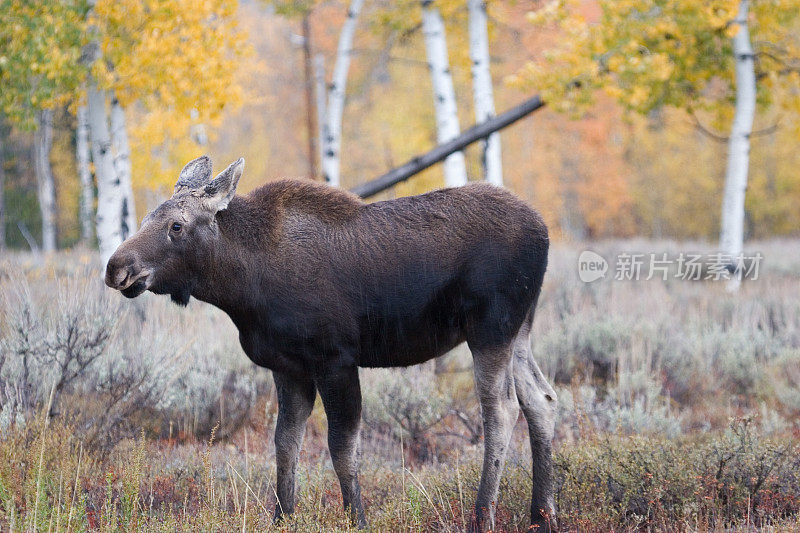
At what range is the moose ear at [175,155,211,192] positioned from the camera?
448 cm

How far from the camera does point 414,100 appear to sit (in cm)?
2950

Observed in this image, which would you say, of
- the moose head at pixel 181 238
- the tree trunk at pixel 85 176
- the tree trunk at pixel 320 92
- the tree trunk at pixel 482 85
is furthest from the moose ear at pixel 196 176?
the tree trunk at pixel 320 92

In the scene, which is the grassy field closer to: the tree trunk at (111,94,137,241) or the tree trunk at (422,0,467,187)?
the tree trunk at (111,94,137,241)

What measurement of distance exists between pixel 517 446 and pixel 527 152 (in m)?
29.3

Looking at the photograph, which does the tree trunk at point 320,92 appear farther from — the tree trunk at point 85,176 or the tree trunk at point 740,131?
the tree trunk at point 740,131

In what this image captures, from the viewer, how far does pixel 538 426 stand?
190 inches

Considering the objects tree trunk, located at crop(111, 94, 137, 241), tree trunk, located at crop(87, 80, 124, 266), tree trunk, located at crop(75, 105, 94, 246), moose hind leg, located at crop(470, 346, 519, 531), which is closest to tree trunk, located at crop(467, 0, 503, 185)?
tree trunk, located at crop(111, 94, 137, 241)

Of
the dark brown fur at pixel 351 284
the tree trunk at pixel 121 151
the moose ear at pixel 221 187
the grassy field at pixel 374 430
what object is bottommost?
the grassy field at pixel 374 430

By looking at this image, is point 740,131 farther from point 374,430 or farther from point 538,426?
point 538,426

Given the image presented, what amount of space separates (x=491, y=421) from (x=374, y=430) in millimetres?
2560

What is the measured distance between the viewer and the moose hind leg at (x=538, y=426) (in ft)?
15.6

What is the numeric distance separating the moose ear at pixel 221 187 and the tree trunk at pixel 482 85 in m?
7.72

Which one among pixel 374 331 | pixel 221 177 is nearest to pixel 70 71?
pixel 221 177

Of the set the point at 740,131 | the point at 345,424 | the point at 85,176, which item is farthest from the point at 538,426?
the point at 85,176
